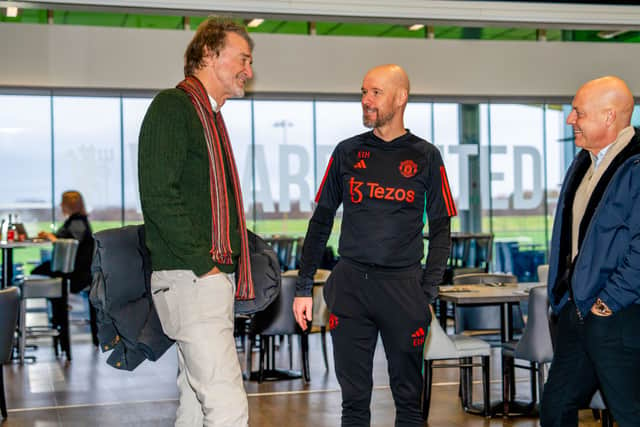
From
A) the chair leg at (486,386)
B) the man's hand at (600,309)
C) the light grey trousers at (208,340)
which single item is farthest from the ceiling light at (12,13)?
the man's hand at (600,309)

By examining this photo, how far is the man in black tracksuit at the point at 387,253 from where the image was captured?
136 inches

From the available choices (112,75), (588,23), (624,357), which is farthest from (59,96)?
(624,357)

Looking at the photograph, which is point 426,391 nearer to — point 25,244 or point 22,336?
point 22,336

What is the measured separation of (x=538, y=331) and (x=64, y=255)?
5375 millimetres

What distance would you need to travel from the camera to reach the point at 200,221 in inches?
112

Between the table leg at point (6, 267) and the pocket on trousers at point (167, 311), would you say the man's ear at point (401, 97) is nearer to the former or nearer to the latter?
the pocket on trousers at point (167, 311)

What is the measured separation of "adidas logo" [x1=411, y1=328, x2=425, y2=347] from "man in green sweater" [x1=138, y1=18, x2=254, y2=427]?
0.82m

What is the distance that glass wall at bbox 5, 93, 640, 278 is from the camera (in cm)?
1181

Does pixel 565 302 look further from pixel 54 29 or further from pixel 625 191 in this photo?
pixel 54 29

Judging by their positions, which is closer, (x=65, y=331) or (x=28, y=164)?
(x=65, y=331)

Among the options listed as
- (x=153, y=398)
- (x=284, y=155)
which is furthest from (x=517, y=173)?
(x=153, y=398)

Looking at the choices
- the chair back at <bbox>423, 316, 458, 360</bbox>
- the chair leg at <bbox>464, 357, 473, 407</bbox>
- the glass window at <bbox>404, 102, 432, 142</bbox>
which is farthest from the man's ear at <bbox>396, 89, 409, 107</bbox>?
the glass window at <bbox>404, 102, 432, 142</bbox>

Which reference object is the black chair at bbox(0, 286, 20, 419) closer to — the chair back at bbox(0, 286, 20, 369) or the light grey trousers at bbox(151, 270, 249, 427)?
the chair back at bbox(0, 286, 20, 369)

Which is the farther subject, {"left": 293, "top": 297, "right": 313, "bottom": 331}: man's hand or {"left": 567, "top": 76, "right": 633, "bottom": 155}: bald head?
{"left": 293, "top": 297, "right": 313, "bottom": 331}: man's hand
